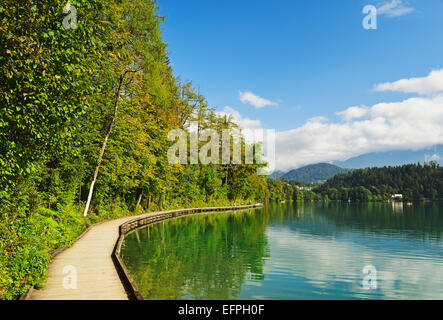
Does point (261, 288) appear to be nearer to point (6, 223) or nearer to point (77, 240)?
point (6, 223)

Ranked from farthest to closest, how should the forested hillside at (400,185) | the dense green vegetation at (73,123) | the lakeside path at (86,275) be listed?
the forested hillside at (400,185) → the lakeside path at (86,275) → the dense green vegetation at (73,123)

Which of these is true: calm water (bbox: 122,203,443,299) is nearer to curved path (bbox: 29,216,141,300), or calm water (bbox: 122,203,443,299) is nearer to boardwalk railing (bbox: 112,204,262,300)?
boardwalk railing (bbox: 112,204,262,300)

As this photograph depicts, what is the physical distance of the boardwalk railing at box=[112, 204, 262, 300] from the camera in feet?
29.2

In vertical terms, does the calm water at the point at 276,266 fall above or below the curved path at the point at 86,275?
below

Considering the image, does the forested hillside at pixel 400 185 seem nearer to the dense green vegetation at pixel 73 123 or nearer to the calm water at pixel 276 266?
the dense green vegetation at pixel 73 123

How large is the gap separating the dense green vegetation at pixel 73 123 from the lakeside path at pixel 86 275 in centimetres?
61

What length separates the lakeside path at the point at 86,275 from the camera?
8.34m

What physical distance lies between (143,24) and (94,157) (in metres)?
17.8

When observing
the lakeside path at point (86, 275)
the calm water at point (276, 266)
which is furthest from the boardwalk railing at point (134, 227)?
the calm water at point (276, 266)

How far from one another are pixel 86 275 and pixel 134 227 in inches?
732

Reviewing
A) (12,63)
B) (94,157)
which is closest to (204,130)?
(94,157)

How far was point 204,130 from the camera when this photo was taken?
186 ft

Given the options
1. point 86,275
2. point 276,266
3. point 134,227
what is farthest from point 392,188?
point 86,275

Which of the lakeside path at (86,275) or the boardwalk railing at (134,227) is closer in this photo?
the lakeside path at (86,275)
